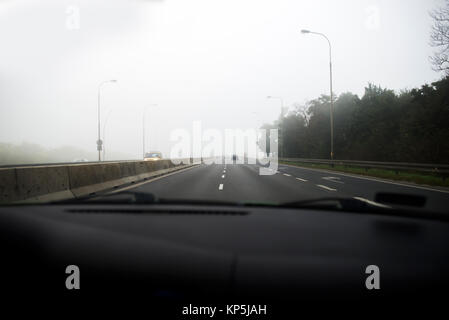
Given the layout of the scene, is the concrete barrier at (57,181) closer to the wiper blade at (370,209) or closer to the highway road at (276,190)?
the highway road at (276,190)

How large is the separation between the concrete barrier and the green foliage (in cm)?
2680

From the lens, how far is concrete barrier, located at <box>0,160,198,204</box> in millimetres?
6318

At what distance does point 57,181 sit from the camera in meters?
7.99

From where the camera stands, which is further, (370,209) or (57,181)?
(57,181)

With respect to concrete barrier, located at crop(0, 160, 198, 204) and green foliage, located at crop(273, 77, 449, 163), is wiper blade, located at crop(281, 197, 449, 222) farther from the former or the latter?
green foliage, located at crop(273, 77, 449, 163)

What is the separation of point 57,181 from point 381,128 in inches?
1746

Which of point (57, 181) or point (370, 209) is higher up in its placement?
point (370, 209)

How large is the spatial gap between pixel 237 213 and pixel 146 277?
1000 mm

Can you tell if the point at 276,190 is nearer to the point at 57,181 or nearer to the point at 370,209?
the point at 57,181

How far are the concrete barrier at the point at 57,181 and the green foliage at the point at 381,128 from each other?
87.9 feet

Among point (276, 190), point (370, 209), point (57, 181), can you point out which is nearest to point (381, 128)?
point (276, 190)

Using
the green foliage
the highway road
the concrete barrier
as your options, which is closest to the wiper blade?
the highway road
